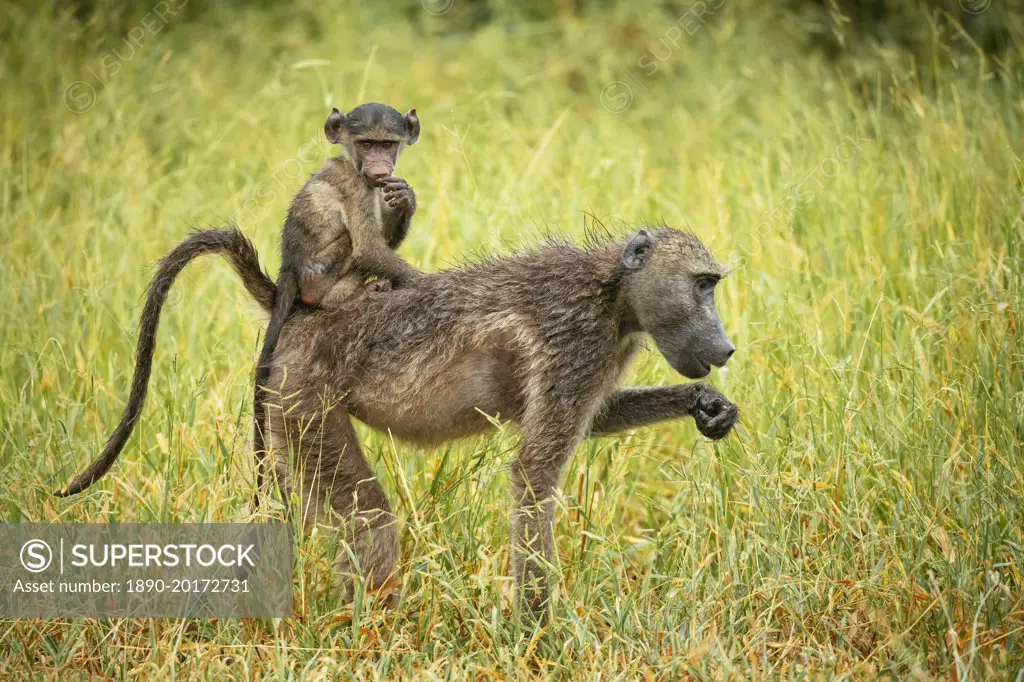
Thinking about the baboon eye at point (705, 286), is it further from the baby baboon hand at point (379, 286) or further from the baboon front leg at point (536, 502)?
the baby baboon hand at point (379, 286)

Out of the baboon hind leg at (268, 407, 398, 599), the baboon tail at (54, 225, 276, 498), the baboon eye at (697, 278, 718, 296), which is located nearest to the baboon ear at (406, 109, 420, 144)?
the baboon tail at (54, 225, 276, 498)

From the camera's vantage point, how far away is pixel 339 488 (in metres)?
3.55

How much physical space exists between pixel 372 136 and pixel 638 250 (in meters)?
0.90

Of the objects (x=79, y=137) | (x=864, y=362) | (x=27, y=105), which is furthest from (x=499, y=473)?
(x=27, y=105)

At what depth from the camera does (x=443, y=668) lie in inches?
130

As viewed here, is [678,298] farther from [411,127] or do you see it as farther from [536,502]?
[411,127]

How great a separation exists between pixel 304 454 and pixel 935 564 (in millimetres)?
1882

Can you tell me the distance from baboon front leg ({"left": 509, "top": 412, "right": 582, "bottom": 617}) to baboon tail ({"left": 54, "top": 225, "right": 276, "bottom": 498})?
106cm

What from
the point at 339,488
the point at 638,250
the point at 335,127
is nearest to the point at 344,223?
the point at 335,127

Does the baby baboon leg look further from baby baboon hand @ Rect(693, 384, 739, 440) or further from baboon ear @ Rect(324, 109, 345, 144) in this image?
baby baboon hand @ Rect(693, 384, 739, 440)

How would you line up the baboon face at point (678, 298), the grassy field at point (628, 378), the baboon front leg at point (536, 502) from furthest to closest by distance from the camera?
1. the baboon face at point (678, 298)
2. the baboon front leg at point (536, 502)
3. the grassy field at point (628, 378)

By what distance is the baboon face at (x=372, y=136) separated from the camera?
3637 millimetres

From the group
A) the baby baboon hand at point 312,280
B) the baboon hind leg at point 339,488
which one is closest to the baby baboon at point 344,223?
the baby baboon hand at point 312,280

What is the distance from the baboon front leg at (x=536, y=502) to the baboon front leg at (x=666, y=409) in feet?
1.06
